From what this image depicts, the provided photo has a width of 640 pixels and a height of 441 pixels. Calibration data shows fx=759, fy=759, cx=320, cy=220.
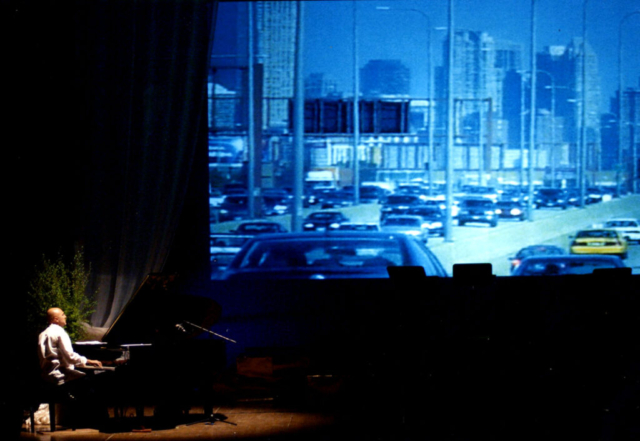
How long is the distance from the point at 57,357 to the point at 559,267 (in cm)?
423

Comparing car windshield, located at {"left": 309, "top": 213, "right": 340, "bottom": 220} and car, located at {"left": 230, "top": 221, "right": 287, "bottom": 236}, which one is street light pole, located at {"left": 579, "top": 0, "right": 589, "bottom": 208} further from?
car, located at {"left": 230, "top": 221, "right": 287, "bottom": 236}

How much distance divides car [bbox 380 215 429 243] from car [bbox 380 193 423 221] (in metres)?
0.05

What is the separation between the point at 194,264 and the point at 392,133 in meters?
2.13

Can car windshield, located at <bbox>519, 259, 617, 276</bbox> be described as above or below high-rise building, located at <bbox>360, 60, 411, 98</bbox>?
below

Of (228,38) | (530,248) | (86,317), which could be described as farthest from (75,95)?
(530,248)

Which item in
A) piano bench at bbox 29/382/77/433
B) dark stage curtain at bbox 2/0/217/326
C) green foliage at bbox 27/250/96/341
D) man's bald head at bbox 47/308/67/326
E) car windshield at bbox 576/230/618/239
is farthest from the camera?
car windshield at bbox 576/230/618/239

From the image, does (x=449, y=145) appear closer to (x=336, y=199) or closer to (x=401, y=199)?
(x=401, y=199)

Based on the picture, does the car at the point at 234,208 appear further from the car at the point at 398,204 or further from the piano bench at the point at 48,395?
the piano bench at the point at 48,395

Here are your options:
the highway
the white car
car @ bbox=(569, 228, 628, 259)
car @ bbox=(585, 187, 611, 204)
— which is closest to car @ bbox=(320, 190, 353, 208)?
the highway

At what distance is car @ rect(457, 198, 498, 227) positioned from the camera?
6.79 metres

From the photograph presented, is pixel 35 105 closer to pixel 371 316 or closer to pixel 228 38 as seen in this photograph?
pixel 228 38

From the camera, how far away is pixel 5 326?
6.46m

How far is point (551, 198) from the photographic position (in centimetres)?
680

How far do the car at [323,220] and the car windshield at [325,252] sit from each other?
113 mm
